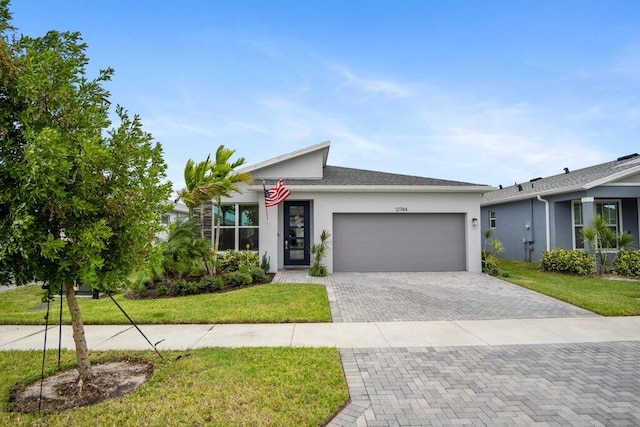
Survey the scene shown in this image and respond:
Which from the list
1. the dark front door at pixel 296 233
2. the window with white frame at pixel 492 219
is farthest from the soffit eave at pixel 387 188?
the window with white frame at pixel 492 219

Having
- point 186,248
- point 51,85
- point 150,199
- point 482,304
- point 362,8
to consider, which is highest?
point 362,8

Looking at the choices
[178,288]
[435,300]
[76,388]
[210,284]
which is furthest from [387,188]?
[76,388]

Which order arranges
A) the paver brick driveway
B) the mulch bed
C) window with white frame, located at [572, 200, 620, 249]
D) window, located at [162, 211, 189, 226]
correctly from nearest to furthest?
the mulch bed → the paver brick driveway → window, located at [162, 211, 189, 226] → window with white frame, located at [572, 200, 620, 249]

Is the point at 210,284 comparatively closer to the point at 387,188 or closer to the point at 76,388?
the point at 76,388

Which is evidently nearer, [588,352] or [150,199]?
[150,199]

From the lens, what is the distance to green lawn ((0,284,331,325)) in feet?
21.5

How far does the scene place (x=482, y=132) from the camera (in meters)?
17.4

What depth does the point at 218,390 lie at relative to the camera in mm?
3605

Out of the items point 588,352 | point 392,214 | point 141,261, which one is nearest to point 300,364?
point 141,261

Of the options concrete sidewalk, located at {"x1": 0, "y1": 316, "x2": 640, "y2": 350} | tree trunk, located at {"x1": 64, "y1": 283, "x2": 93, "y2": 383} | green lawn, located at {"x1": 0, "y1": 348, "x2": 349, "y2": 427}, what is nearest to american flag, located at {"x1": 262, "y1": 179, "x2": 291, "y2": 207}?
concrete sidewalk, located at {"x1": 0, "y1": 316, "x2": 640, "y2": 350}

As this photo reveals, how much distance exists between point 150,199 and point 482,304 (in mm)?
7544

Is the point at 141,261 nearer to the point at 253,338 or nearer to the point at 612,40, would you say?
the point at 253,338

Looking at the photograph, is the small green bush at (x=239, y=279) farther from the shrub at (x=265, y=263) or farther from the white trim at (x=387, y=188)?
the white trim at (x=387, y=188)

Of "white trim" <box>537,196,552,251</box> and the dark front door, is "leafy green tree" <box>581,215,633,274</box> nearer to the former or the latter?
"white trim" <box>537,196,552,251</box>
